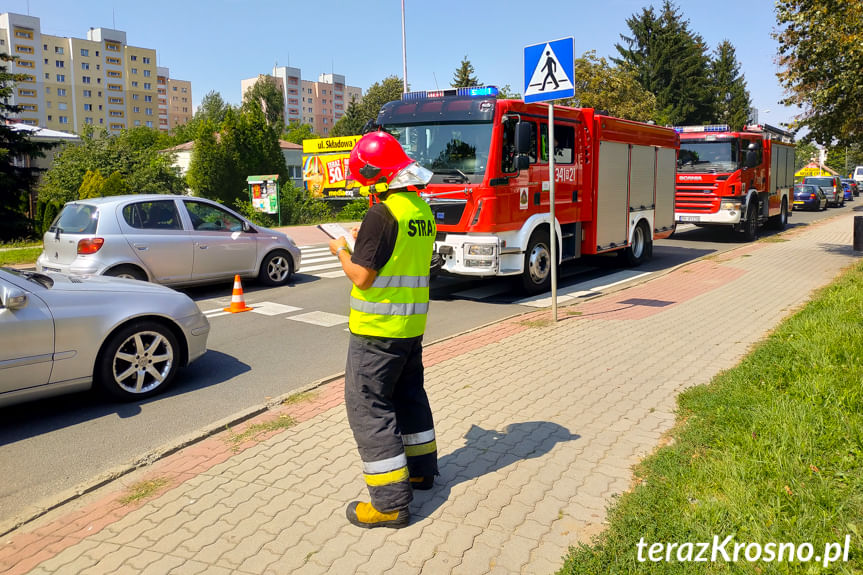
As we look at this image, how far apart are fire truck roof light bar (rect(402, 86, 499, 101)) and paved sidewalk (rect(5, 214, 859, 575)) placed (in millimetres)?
4287

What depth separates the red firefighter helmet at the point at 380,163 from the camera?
3537 mm

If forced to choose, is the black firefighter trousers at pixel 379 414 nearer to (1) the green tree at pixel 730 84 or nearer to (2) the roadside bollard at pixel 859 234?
(2) the roadside bollard at pixel 859 234

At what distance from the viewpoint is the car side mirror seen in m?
4.81

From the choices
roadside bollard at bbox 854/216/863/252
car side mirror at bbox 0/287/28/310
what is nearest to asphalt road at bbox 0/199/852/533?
car side mirror at bbox 0/287/28/310

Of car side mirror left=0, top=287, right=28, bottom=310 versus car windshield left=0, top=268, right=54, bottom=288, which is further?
car windshield left=0, top=268, right=54, bottom=288

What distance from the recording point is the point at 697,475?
3785mm

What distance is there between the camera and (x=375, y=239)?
11.1 feet

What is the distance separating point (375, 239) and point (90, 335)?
10.1 feet

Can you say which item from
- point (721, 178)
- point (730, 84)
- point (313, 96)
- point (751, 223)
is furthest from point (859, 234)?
point (313, 96)

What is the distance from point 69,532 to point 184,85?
6818 inches

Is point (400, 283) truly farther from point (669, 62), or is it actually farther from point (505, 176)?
point (669, 62)

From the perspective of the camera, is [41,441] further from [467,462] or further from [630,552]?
[630,552]

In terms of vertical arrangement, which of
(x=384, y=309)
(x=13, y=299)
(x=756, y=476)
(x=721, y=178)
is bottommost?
(x=756, y=476)

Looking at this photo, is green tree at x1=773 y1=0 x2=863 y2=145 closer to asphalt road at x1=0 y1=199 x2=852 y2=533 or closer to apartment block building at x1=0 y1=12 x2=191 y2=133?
asphalt road at x1=0 y1=199 x2=852 y2=533
